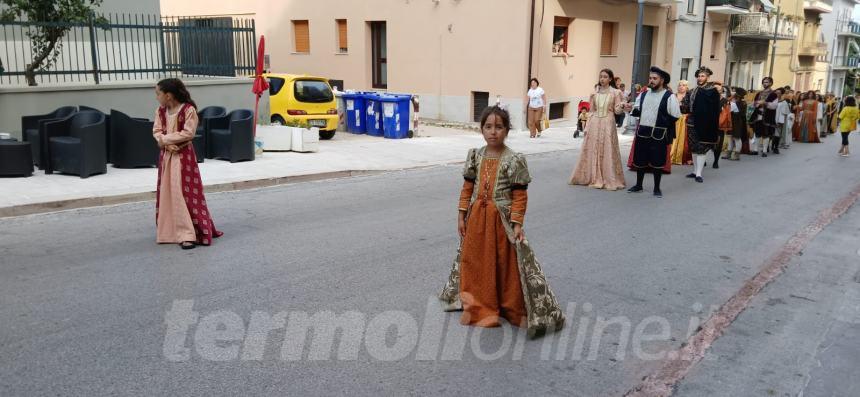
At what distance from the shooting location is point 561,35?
22188mm

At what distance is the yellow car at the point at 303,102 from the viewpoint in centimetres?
1568

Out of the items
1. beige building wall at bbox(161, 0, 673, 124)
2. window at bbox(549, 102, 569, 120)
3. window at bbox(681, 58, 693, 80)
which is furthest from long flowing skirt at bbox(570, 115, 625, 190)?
window at bbox(681, 58, 693, 80)

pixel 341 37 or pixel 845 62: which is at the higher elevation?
pixel 341 37

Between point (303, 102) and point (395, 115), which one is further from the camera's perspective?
point (395, 115)

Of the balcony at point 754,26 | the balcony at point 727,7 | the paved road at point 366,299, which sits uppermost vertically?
the balcony at point 727,7

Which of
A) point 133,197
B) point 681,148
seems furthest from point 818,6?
point 133,197

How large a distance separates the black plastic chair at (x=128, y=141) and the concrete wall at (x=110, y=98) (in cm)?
185

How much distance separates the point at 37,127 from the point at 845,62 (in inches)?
2585

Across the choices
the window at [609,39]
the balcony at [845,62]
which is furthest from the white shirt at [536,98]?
the balcony at [845,62]

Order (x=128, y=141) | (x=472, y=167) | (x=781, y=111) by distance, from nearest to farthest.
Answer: (x=472, y=167)
(x=128, y=141)
(x=781, y=111)

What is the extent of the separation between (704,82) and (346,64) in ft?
50.8

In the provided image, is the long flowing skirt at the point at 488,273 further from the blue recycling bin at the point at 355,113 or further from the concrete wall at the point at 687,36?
the concrete wall at the point at 687,36

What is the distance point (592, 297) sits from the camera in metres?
5.38

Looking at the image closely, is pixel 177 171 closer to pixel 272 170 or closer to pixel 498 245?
pixel 498 245
